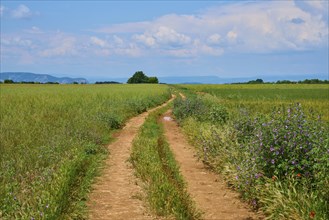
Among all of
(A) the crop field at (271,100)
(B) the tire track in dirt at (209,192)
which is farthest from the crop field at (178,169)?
(A) the crop field at (271,100)

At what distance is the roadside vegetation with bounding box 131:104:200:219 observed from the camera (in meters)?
6.67

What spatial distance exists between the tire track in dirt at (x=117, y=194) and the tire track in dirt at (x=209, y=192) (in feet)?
4.00

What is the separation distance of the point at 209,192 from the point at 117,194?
205 cm

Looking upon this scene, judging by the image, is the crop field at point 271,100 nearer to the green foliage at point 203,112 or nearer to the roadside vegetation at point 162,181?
the green foliage at point 203,112

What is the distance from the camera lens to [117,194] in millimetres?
8094

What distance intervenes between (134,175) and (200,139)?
13.1 feet

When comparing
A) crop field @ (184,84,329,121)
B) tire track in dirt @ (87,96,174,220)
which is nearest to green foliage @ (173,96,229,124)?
crop field @ (184,84,329,121)

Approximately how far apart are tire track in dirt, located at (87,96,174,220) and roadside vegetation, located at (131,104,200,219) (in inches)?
9.4

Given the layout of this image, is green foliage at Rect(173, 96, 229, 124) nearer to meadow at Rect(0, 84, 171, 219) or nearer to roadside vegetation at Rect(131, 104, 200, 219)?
roadside vegetation at Rect(131, 104, 200, 219)

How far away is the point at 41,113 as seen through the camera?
16688 mm

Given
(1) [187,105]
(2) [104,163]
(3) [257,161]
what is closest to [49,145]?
(2) [104,163]

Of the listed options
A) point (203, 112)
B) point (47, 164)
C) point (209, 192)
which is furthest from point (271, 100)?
point (47, 164)

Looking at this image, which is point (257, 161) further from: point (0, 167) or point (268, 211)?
point (0, 167)

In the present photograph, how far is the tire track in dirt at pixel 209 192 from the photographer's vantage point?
7.18 metres
